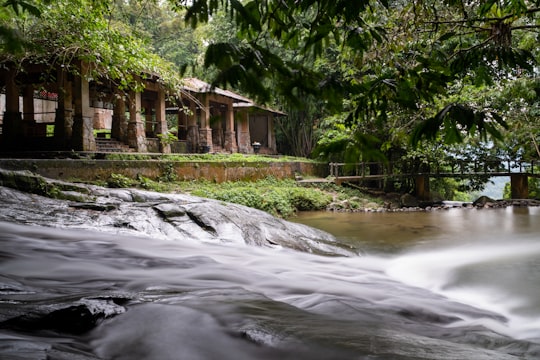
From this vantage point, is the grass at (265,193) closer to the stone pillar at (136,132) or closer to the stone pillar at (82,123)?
the stone pillar at (82,123)

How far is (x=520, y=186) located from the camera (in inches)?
646

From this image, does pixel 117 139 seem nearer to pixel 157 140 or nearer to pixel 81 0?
pixel 157 140

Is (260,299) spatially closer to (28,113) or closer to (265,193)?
(265,193)

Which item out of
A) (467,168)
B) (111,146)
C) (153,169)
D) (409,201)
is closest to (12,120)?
(111,146)

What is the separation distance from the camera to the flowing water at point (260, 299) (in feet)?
6.86

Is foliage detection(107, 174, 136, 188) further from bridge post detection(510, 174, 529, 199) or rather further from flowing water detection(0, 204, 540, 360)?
bridge post detection(510, 174, 529, 199)

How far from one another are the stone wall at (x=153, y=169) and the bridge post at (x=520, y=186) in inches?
350

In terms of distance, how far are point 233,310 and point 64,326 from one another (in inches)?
39.3

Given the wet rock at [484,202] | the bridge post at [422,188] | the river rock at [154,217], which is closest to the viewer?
the river rock at [154,217]

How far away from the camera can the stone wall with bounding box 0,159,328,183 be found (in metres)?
8.77

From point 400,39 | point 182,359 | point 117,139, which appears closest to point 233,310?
point 182,359

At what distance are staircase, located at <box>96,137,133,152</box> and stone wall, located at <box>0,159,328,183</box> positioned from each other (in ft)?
8.89

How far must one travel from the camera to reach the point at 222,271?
13.8 feet

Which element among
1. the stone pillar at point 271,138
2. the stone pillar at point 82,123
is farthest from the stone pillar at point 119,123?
the stone pillar at point 271,138
